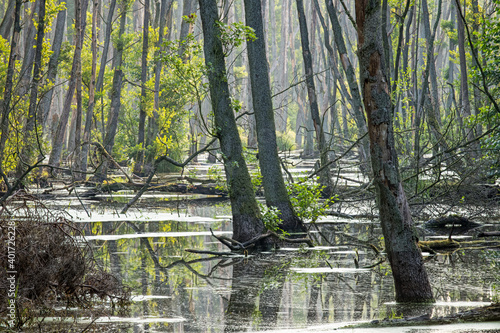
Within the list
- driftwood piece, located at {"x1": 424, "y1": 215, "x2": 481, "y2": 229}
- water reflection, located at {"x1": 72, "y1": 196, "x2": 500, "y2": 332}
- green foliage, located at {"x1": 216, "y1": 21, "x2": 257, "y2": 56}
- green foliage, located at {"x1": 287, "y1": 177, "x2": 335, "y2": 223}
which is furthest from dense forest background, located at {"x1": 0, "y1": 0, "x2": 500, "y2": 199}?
water reflection, located at {"x1": 72, "y1": 196, "x2": 500, "y2": 332}

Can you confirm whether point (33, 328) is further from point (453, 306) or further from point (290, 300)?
point (453, 306)

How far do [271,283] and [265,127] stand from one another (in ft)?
12.4

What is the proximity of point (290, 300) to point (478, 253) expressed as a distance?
12.0 feet

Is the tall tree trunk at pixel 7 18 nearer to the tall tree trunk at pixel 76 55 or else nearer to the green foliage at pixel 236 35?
the tall tree trunk at pixel 76 55

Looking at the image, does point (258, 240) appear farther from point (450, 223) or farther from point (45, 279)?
point (45, 279)

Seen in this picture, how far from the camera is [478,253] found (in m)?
7.82

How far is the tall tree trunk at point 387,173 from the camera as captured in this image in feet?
16.3

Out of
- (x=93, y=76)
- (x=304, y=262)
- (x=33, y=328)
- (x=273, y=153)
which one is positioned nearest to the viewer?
(x=33, y=328)

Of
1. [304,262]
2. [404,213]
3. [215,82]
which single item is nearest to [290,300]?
[404,213]

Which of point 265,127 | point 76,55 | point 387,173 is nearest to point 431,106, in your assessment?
point 265,127

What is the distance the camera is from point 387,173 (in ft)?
16.3

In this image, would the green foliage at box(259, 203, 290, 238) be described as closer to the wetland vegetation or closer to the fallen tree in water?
the wetland vegetation

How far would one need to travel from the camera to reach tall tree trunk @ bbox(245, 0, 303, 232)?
9.30m

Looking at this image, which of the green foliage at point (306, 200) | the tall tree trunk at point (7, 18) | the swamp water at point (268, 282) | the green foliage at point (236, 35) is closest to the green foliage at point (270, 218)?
the swamp water at point (268, 282)
